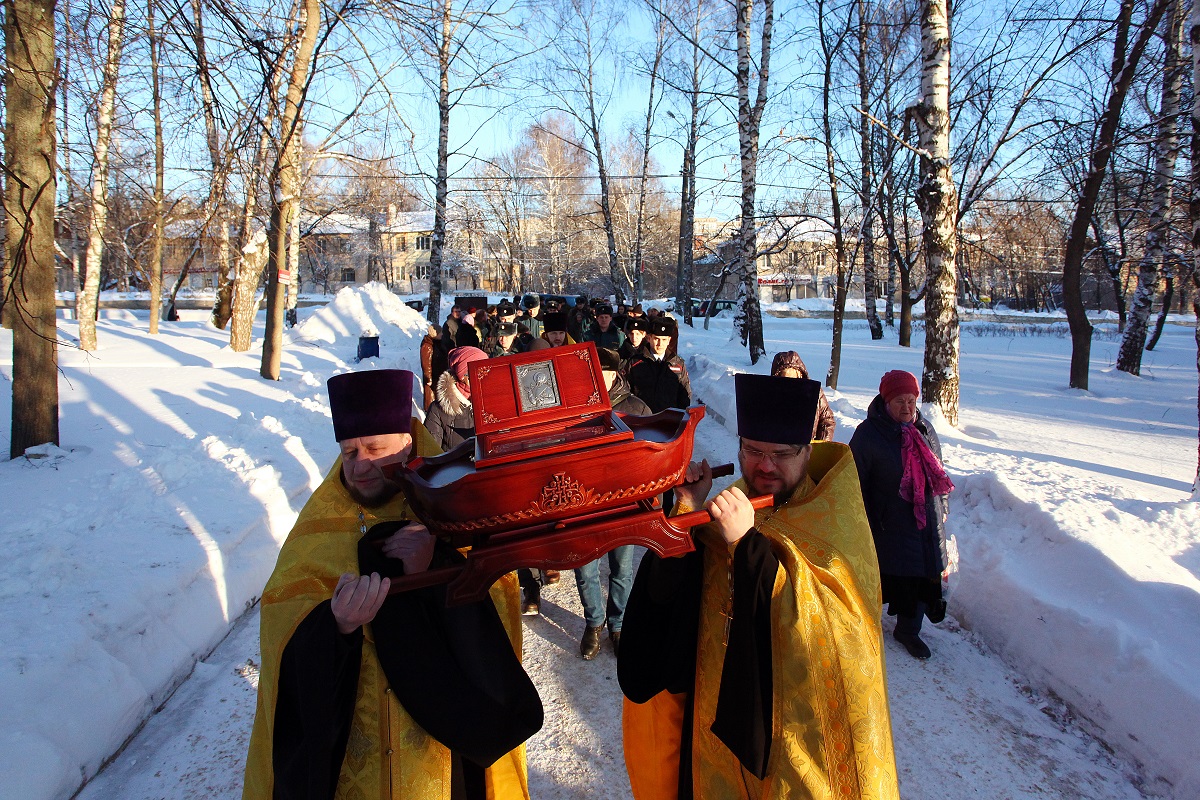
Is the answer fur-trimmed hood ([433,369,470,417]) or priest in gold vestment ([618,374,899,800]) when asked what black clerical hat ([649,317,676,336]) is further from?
priest in gold vestment ([618,374,899,800])

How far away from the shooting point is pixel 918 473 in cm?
404

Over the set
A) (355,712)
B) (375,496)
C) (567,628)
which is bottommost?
(567,628)

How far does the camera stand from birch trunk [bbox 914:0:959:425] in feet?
26.2

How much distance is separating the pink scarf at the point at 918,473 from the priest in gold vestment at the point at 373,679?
300 centimetres

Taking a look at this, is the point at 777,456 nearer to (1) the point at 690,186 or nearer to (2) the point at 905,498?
(2) the point at 905,498

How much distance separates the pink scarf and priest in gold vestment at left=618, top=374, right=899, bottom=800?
7.07 feet

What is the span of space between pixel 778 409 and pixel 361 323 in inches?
836

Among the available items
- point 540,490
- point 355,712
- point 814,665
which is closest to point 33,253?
point 355,712

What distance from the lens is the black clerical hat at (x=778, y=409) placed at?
1.97m

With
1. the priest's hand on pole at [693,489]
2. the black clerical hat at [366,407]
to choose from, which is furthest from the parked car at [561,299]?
the priest's hand on pole at [693,489]

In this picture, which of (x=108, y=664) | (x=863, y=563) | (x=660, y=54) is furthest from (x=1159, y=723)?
(x=660, y=54)

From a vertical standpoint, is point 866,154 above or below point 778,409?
above

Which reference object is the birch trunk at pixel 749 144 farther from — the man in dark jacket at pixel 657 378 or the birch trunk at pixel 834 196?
the man in dark jacket at pixel 657 378

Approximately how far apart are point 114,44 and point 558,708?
20.0ft
